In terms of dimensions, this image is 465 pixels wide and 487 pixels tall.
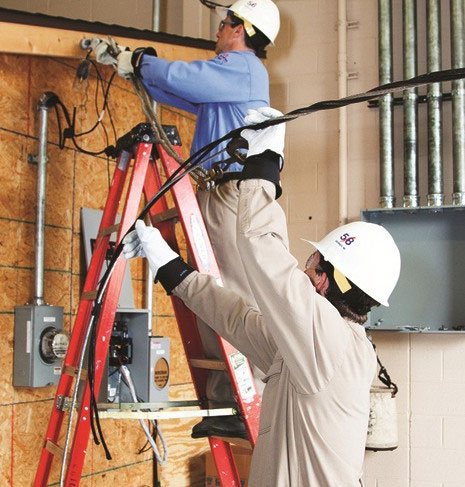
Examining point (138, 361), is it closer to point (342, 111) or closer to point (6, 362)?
point (6, 362)

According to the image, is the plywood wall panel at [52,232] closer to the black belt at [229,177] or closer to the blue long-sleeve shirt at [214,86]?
the blue long-sleeve shirt at [214,86]

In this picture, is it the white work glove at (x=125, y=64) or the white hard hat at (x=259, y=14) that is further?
the white hard hat at (x=259, y=14)

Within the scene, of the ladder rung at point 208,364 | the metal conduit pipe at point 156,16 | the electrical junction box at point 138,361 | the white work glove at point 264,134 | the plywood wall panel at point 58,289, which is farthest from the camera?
the metal conduit pipe at point 156,16

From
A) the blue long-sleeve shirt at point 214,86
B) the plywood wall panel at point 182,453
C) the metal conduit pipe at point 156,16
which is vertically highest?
the metal conduit pipe at point 156,16

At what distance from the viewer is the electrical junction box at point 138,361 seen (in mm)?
3412

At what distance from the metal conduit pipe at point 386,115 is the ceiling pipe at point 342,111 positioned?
0.87 feet

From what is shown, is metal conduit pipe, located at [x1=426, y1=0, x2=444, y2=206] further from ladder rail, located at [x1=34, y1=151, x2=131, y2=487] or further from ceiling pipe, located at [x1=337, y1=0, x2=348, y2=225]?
ladder rail, located at [x1=34, y1=151, x2=131, y2=487]

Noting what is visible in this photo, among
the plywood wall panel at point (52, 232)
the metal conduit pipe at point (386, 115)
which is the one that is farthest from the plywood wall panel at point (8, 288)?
the metal conduit pipe at point (386, 115)

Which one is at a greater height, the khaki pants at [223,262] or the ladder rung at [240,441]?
the khaki pants at [223,262]

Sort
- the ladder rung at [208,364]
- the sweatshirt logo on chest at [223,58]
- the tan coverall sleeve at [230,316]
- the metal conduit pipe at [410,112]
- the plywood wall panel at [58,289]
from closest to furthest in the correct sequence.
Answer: the tan coverall sleeve at [230,316] < the ladder rung at [208,364] < the sweatshirt logo on chest at [223,58] < the plywood wall panel at [58,289] < the metal conduit pipe at [410,112]

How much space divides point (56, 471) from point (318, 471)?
2.23 metres

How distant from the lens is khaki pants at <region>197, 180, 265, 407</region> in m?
2.82

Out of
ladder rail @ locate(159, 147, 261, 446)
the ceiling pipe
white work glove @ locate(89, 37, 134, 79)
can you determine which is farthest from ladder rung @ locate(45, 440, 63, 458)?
the ceiling pipe

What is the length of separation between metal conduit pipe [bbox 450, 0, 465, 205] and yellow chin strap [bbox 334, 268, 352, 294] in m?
2.64
